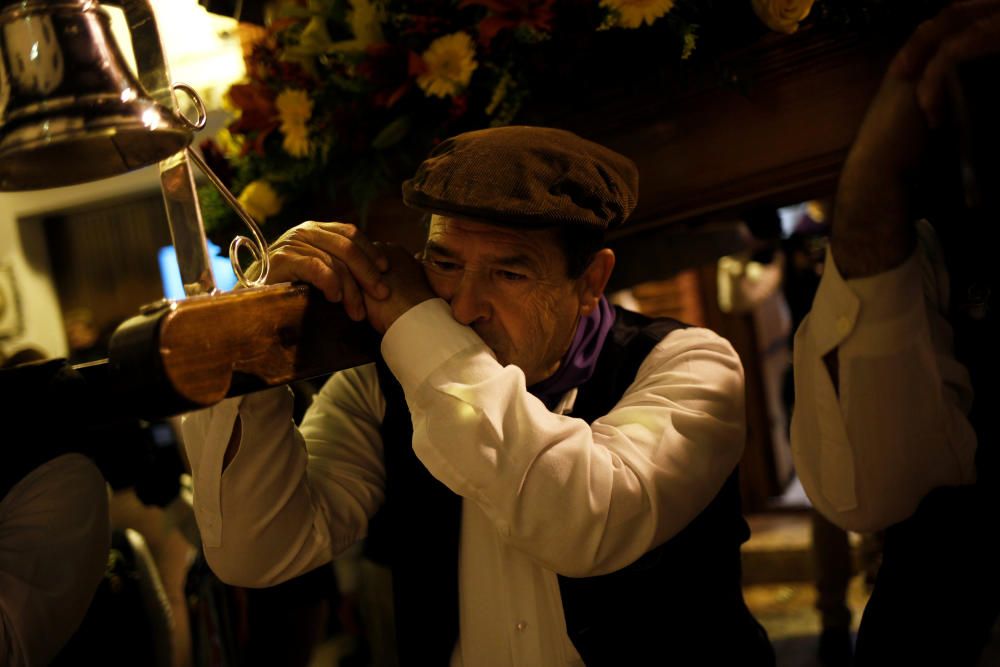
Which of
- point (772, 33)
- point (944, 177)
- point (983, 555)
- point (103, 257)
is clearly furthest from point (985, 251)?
point (103, 257)

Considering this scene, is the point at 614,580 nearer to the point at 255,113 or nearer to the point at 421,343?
the point at 421,343

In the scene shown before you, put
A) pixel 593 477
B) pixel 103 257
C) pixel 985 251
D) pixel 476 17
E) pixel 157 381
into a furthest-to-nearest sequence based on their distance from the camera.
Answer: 1. pixel 103 257
2. pixel 476 17
3. pixel 593 477
4. pixel 985 251
5. pixel 157 381

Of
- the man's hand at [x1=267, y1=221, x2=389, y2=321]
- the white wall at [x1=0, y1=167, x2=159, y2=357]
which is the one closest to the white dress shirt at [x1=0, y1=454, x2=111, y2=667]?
the man's hand at [x1=267, y1=221, x2=389, y2=321]

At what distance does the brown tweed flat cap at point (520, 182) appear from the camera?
1.50 meters

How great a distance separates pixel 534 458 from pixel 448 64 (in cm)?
86

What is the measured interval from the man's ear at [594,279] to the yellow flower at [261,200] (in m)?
0.83

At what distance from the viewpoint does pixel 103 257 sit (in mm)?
6840

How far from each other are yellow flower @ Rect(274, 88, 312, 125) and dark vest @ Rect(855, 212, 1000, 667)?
1.34 meters

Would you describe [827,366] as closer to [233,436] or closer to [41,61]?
[233,436]

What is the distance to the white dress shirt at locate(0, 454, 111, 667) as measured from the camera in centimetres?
157

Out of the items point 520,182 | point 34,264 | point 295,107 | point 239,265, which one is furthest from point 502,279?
point 34,264

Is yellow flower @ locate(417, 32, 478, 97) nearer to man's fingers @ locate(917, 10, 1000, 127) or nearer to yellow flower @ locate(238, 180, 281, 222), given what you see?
yellow flower @ locate(238, 180, 281, 222)

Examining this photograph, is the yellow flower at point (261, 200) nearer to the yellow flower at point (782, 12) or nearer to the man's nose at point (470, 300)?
the man's nose at point (470, 300)

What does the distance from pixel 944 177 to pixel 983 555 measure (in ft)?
1.84
